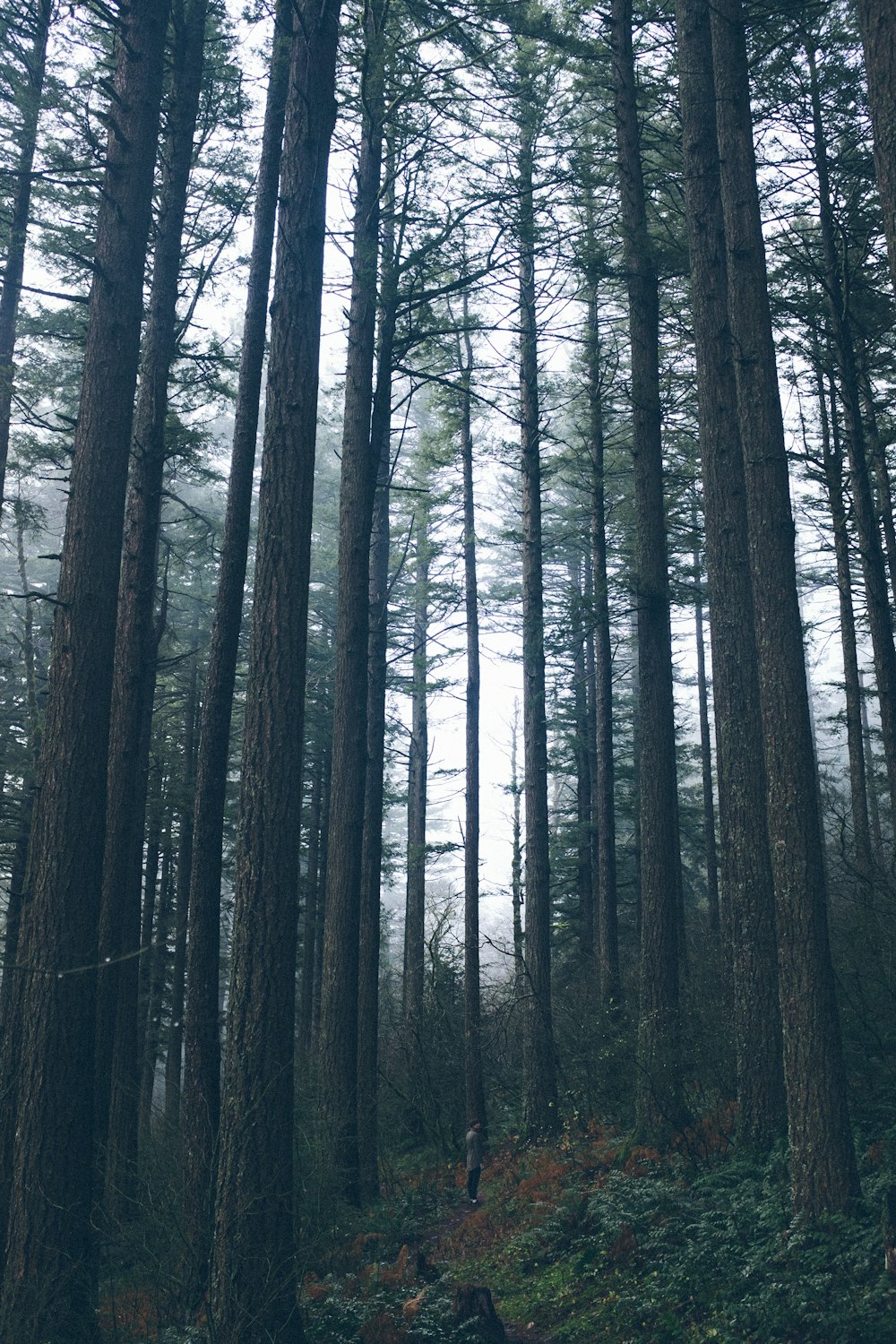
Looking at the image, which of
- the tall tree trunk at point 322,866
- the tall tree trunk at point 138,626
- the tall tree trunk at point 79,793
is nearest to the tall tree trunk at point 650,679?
the tall tree trunk at point 79,793

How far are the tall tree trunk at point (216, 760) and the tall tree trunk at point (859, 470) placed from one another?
753 centimetres

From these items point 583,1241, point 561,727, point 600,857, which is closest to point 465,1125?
point 600,857

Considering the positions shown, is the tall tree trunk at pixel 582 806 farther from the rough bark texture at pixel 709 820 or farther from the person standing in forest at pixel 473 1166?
the person standing in forest at pixel 473 1166

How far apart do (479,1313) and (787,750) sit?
Answer: 4.72m

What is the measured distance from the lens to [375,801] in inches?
536

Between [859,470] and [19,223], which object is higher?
[19,223]

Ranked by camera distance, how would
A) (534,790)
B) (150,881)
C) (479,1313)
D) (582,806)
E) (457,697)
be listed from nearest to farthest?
(479,1313)
(534,790)
(457,697)
(150,881)
(582,806)

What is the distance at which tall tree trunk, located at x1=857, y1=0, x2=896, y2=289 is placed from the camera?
4.57 meters

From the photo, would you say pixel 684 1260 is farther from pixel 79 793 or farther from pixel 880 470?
pixel 880 470

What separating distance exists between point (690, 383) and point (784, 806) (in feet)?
32.2

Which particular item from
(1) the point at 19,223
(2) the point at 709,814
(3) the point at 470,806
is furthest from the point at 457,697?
(1) the point at 19,223

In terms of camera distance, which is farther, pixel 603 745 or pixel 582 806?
pixel 582 806

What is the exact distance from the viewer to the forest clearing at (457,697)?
6.45m

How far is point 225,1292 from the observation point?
5625 millimetres
